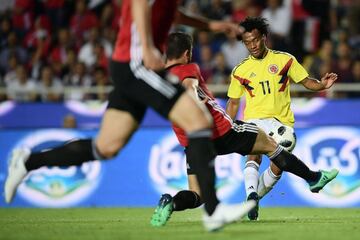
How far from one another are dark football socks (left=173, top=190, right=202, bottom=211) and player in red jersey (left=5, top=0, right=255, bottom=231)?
144 cm

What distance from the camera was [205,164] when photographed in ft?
22.5

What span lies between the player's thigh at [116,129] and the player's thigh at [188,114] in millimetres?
496

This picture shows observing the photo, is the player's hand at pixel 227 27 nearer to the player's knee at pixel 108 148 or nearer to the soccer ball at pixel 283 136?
the player's knee at pixel 108 148

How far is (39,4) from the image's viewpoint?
19.2 metres

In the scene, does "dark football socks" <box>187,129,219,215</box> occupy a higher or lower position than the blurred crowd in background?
higher

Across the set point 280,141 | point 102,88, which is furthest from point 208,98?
point 102,88

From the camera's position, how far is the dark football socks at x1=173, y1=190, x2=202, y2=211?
858 cm

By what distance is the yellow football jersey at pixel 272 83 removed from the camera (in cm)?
972

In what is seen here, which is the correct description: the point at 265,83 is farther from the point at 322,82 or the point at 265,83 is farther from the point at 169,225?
the point at 169,225

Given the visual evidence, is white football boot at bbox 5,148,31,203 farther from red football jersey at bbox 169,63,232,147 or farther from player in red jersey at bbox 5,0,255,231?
red football jersey at bbox 169,63,232,147

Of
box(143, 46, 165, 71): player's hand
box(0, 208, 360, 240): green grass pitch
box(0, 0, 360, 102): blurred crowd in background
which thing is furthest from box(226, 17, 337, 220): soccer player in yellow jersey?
box(0, 0, 360, 102): blurred crowd in background

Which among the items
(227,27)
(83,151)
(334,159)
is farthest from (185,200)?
(334,159)

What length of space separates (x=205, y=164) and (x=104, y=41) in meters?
11.1

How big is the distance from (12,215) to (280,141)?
3556mm
